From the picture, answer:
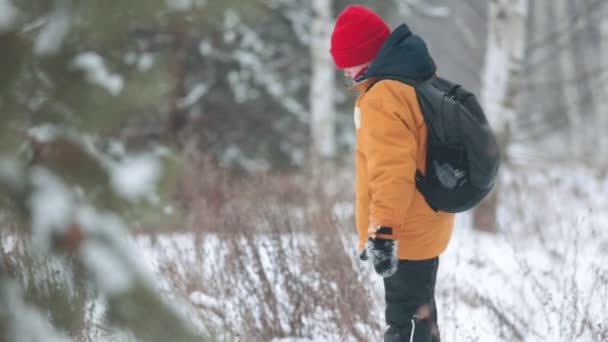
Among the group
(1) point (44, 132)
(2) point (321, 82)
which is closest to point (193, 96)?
(2) point (321, 82)

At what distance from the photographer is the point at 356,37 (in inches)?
98.3

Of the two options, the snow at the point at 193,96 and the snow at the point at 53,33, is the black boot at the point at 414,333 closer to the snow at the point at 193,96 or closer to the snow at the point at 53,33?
the snow at the point at 53,33

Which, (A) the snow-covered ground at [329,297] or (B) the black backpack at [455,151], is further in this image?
(A) the snow-covered ground at [329,297]

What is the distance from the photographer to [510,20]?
20.3 feet

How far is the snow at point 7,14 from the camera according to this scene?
1.30m

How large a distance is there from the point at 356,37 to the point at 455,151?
1.88 feet

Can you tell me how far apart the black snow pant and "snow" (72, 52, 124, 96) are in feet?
4.53

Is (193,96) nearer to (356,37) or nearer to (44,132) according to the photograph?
(356,37)

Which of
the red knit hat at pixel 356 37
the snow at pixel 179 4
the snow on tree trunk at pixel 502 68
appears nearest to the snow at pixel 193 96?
the snow on tree trunk at pixel 502 68

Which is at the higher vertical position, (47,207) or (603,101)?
(47,207)

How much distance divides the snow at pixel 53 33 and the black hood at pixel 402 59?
53.3 inches

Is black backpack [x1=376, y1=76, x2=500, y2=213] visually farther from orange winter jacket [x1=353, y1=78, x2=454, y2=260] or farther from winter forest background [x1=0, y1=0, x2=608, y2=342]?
winter forest background [x1=0, y1=0, x2=608, y2=342]

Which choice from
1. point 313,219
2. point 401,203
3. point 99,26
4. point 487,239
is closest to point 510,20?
point 487,239

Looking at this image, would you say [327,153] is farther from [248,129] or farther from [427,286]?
[427,286]
